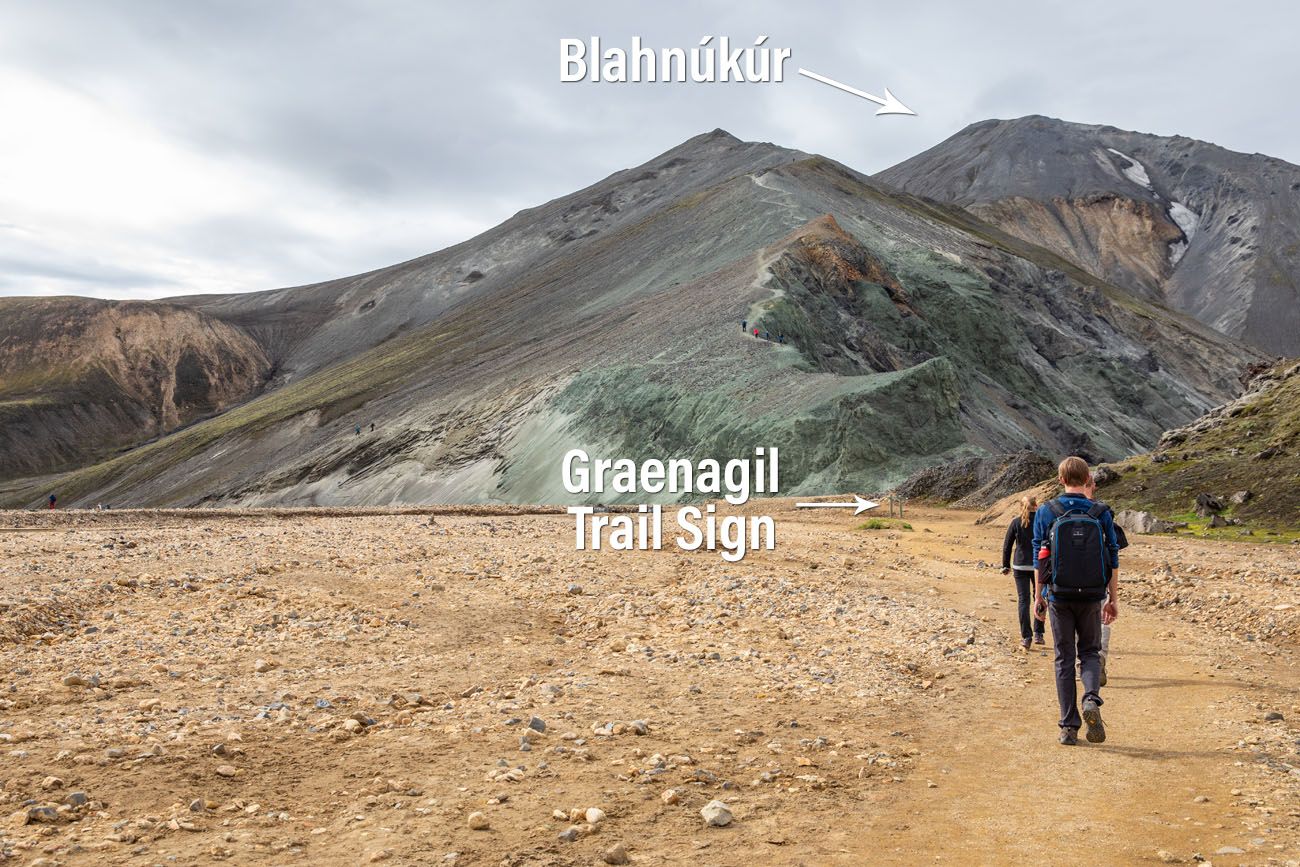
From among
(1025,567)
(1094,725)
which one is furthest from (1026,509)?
(1094,725)

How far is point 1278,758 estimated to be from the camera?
23.5ft

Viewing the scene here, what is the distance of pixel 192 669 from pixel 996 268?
260ft

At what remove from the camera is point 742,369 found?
1709 inches

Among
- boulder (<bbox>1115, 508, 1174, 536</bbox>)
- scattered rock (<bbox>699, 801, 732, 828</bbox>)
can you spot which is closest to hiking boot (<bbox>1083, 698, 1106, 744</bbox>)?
scattered rock (<bbox>699, 801, 732, 828</bbox>)

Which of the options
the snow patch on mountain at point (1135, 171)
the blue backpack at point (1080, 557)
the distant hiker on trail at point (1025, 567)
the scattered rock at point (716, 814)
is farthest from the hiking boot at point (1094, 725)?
the snow patch on mountain at point (1135, 171)

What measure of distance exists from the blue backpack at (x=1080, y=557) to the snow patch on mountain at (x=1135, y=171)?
18559 cm

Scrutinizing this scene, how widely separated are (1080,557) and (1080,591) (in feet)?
0.87

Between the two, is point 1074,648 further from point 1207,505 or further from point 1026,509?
point 1207,505

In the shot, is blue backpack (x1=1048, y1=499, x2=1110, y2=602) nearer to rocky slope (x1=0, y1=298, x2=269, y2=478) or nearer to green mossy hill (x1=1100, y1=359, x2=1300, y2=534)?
green mossy hill (x1=1100, y1=359, x2=1300, y2=534)

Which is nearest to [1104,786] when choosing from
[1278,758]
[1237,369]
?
[1278,758]

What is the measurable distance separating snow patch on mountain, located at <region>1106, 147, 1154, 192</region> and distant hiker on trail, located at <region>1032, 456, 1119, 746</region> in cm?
18547

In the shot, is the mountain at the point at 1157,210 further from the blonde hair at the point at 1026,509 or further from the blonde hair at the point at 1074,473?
the blonde hair at the point at 1074,473

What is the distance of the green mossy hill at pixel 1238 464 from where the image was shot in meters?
22.1

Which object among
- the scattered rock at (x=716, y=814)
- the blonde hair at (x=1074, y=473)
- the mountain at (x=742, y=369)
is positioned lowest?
the scattered rock at (x=716, y=814)
